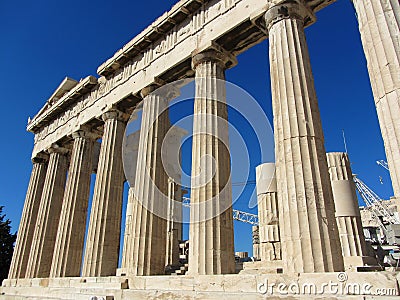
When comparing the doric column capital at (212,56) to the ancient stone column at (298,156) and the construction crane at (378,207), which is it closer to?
the ancient stone column at (298,156)

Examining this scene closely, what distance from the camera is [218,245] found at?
13.0m

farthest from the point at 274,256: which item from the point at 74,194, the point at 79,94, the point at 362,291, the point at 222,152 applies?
the point at 79,94

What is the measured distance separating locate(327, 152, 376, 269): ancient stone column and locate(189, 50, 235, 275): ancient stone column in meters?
6.69

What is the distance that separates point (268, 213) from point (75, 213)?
14113 millimetres

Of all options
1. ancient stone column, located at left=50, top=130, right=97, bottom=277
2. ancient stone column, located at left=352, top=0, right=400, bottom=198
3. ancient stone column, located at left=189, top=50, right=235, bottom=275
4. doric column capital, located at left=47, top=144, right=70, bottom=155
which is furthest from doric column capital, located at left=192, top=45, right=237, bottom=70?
doric column capital, located at left=47, top=144, right=70, bottom=155

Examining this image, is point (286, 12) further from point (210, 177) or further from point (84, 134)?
point (84, 134)

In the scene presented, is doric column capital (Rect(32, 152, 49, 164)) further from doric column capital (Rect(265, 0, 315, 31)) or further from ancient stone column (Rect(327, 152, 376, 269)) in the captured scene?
ancient stone column (Rect(327, 152, 376, 269))

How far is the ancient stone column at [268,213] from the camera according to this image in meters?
→ 18.0

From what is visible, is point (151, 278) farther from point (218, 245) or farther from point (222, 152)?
point (222, 152)

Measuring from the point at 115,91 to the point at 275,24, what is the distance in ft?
43.6

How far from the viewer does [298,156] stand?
11.0 metres

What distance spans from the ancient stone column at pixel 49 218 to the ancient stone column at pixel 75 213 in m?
4.08

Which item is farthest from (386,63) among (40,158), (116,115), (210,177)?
(40,158)

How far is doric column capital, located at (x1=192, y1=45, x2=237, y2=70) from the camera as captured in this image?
53.9ft
